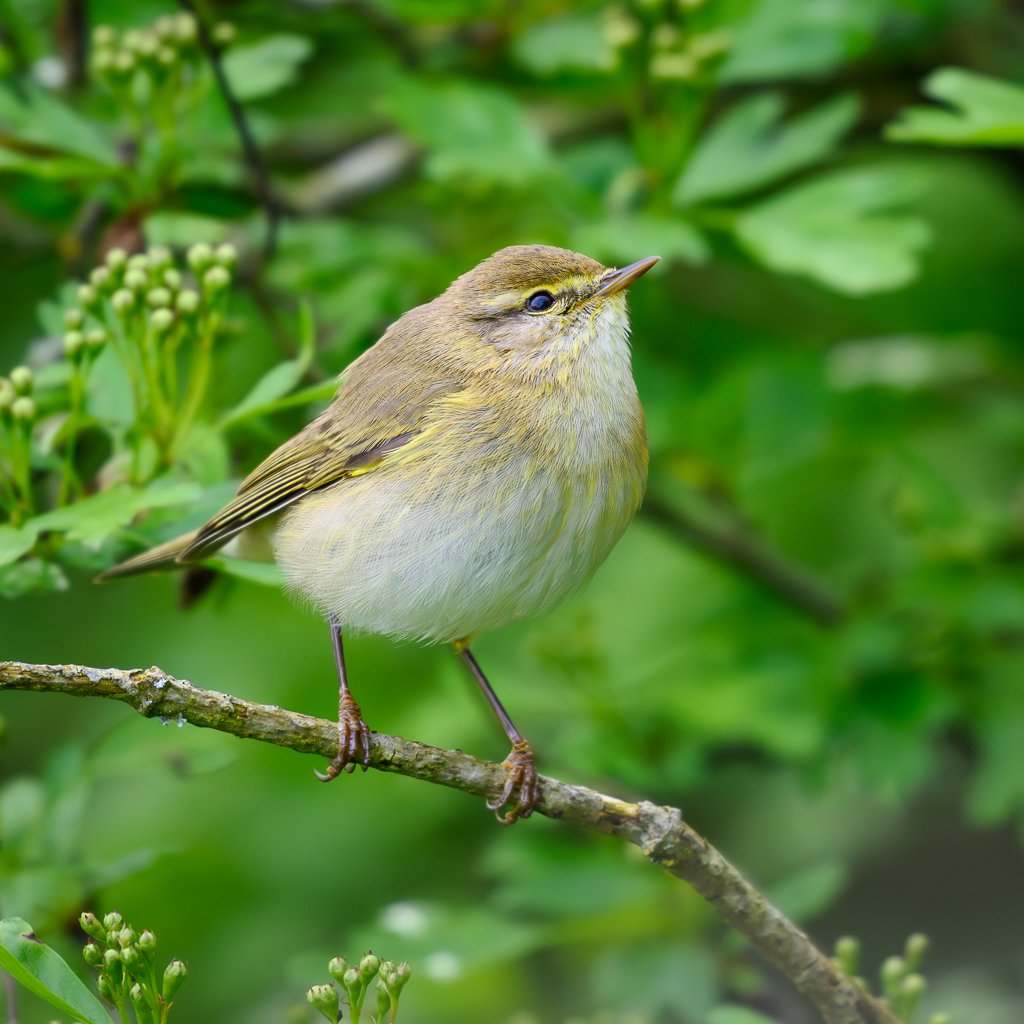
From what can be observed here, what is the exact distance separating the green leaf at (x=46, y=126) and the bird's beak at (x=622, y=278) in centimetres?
153

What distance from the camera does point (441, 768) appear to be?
2898mm

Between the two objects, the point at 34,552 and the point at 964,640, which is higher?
the point at 34,552

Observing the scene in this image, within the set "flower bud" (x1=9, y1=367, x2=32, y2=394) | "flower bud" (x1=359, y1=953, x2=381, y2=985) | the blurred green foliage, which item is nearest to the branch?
the blurred green foliage

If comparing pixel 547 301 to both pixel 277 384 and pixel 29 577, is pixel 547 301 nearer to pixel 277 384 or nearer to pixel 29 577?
pixel 277 384

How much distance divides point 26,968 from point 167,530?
130cm

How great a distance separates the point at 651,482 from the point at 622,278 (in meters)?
1.60

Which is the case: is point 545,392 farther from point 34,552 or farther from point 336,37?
point 336,37

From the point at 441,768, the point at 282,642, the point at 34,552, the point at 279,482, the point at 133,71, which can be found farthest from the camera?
the point at 282,642

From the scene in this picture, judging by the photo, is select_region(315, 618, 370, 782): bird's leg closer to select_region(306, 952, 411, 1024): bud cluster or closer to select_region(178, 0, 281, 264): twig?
select_region(306, 952, 411, 1024): bud cluster

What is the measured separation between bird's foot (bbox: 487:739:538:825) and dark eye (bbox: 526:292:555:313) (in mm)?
1203

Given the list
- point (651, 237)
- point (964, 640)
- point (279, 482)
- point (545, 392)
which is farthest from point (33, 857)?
point (964, 640)

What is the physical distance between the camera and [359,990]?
8.28 ft

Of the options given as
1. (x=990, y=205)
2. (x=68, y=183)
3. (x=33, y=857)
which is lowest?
(x=33, y=857)

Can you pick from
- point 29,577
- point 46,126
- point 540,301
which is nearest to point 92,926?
point 29,577
